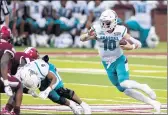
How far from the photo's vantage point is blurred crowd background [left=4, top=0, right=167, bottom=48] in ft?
71.4

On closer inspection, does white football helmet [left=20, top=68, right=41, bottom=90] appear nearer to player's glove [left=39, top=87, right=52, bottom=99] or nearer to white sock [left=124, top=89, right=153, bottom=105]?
player's glove [left=39, top=87, right=52, bottom=99]

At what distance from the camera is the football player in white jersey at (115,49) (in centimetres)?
1062

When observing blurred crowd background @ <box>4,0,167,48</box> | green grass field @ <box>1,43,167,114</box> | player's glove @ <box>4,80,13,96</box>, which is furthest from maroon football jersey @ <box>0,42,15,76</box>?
blurred crowd background @ <box>4,0,167,48</box>

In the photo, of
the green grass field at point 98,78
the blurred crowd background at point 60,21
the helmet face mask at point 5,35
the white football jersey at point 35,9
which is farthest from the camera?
the white football jersey at point 35,9

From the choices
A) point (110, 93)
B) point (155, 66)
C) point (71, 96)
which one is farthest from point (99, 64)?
point (71, 96)

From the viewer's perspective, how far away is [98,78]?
15180mm

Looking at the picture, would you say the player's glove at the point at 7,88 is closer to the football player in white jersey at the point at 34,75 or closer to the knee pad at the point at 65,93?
the football player in white jersey at the point at 34,75

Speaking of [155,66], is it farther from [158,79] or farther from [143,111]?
[143,111]

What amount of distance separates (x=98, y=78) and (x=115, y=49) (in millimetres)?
4326

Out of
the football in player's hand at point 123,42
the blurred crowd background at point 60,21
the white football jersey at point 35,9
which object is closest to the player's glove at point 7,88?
the football in player's hand at point 123,42

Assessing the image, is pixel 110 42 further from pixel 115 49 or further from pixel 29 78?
pixel 29 78

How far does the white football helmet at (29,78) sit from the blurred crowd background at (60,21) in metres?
11.2

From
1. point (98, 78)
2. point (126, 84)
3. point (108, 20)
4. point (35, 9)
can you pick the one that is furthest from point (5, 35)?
point (35, 9)

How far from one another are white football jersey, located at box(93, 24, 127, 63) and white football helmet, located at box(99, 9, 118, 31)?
0.10m
